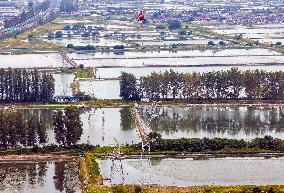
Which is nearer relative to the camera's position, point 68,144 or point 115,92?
point 68,144

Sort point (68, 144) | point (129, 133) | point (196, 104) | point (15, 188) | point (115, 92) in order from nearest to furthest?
point (15, 188), point (68, 144), point (129, 133), point (196, 104), point (115, 92)

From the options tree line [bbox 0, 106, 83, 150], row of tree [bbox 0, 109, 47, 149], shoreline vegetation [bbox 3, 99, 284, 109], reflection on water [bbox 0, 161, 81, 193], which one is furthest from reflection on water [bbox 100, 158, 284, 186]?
shoreline vegetation [bbox 3, 99, 284, 109]

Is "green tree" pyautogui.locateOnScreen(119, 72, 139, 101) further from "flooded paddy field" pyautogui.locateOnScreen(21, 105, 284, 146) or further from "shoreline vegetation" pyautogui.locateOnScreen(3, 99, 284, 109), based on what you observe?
"flooded paddy field" pyautogui.locateOnScreen(21, 105, 284, 146)

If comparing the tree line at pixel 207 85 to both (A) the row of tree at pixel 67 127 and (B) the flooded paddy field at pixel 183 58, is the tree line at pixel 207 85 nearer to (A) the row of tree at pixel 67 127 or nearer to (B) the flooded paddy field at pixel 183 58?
(A) the row of tree at pixel 67 127

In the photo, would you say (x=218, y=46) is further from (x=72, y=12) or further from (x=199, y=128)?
(x=72, y=12)

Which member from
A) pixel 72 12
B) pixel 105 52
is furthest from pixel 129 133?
pixel 72 12

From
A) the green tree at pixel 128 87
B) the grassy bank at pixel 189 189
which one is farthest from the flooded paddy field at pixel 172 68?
the grassy bank at pixel 189 189
